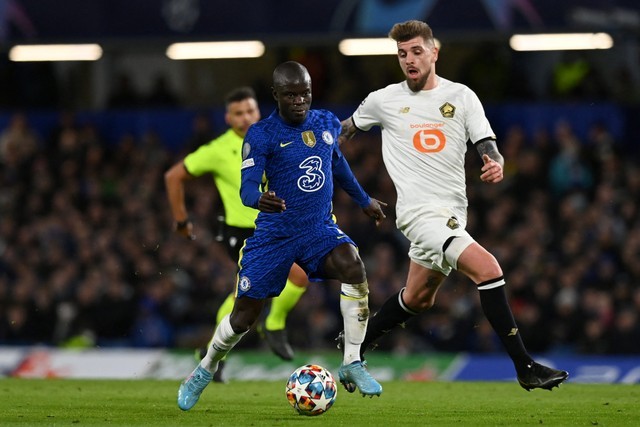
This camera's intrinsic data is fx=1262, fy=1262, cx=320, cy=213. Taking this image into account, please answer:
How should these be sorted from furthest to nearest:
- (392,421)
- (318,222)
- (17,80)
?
(17,80), (318,222), (392,421)

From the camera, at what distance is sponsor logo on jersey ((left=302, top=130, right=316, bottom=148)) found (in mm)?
8375

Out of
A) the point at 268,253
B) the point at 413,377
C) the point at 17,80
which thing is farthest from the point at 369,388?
the point at 17,80

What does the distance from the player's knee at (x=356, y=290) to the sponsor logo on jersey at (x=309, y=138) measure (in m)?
0.97

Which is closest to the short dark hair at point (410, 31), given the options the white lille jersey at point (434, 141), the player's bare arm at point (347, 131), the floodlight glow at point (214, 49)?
the white lille jersey at point (434, 141)

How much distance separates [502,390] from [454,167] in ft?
9.54

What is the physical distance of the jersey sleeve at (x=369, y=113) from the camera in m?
9.27

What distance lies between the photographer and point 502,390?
11.1 metres

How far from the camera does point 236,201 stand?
11383mm

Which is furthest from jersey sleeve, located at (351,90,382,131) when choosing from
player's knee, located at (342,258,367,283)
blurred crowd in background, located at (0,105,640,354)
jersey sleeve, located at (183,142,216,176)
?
blurred crowd in background, located at (0,105,640,354)

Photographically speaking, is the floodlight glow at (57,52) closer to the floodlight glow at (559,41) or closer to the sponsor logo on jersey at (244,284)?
the floodlight glow at (559,41)

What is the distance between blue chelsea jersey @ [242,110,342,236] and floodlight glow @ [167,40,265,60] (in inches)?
308

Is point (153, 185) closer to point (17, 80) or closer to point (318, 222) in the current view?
point (17, 80)

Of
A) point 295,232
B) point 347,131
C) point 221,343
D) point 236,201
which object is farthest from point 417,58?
point 236,201

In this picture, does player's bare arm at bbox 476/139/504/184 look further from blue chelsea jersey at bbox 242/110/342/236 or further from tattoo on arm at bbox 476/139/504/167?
blue chelsea jersey at bbox 242/110/342/236
